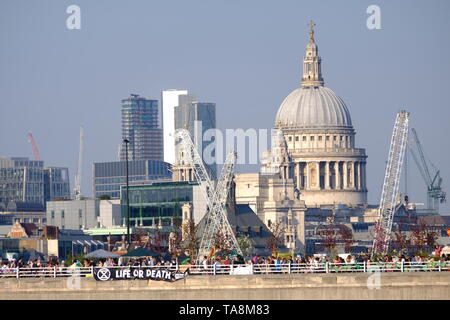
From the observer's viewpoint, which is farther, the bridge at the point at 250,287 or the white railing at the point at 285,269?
the white railing at the point at 285,269

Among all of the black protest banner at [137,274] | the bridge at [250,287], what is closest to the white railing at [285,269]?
the black protest banner at [137,274]

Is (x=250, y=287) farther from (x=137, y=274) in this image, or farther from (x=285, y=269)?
(x=137, y=274)

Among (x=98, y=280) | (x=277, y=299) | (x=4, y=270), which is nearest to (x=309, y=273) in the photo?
(x=277, y=299)

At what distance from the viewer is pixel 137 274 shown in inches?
3428

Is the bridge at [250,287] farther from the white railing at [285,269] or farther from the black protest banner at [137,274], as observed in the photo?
the white railing at [285,269]

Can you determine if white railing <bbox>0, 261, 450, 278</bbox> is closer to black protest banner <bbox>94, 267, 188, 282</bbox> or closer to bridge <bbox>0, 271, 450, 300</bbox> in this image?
black protest banner <bbox>94, 267, 188, 282</bbox>

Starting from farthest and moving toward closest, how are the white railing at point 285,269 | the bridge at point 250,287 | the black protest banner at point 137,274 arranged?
the white railing at point 285,269
the black protest banner at point 137,274
the bridge at point 250,287

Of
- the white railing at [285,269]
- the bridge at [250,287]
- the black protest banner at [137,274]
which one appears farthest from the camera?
the white railing at [285,269]

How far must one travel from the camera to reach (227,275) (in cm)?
8719

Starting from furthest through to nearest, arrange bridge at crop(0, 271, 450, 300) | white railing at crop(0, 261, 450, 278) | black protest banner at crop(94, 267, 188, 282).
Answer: white railing at crop(0, 261, 450, 278), black protest banner at crop(94, 267, 188, 282), bridge at crop(0, 271, 450, 300)

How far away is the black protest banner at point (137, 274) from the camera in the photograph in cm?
8681

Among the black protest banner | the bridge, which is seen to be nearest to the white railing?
the black protest banner

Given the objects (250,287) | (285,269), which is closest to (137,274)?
(250,287)

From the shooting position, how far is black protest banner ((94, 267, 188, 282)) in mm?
86812
